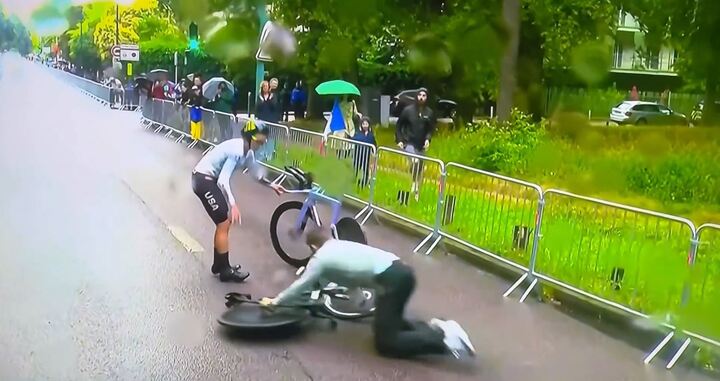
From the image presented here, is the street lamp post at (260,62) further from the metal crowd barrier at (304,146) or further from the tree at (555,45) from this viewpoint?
the tree at (555,45)

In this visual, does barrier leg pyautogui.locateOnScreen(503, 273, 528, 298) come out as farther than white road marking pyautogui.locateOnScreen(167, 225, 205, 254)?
Yes

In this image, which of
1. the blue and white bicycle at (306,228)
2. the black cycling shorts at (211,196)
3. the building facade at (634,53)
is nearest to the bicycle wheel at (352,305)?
the blue and white bicycle at (306,228)

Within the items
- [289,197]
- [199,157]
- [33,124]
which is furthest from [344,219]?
[33,124]

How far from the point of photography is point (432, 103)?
3.73 ft

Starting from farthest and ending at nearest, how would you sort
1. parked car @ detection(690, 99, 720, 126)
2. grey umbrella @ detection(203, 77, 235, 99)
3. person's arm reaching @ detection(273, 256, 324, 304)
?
1. person's arm reaching @ detection(273, 256, 324, 304)
2. grey umbrella @ detection(203, 77, 235, 99)
3. parked car @ detection(690, 99, 720, 126)

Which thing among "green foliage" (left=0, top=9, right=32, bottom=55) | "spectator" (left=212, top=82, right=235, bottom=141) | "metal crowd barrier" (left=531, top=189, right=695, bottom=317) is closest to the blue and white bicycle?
"spectator" (left=212, top=82, right=235, bottom=141)

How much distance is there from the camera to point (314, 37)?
1.07 metres

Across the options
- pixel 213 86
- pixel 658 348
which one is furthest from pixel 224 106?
pixel 658 348

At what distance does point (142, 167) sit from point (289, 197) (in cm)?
25

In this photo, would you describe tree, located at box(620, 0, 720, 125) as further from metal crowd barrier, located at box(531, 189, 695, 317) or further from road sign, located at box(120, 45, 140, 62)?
road sign, located at box(120, 45, 140, 62)

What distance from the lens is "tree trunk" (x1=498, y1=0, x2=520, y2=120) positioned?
1.01 metres

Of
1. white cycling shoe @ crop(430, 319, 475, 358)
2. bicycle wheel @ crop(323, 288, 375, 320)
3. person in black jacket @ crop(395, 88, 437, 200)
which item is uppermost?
person in black jacket @ crop(395, 88, 437, 200)

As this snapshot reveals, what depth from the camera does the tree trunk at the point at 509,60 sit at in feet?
3.33

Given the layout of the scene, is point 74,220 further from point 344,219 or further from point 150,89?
point 344,219
